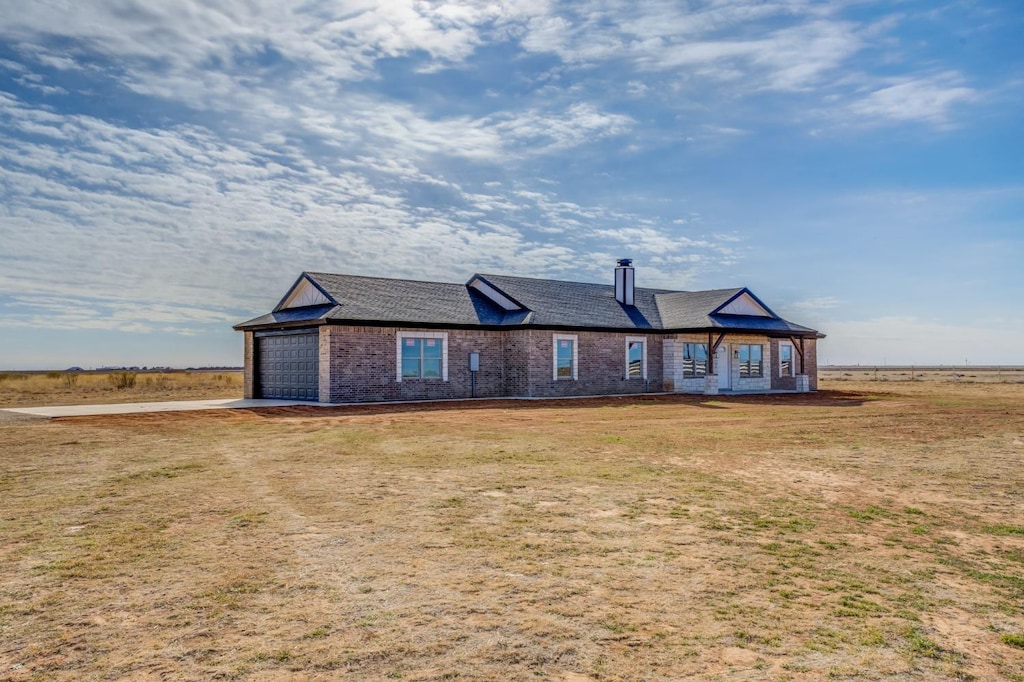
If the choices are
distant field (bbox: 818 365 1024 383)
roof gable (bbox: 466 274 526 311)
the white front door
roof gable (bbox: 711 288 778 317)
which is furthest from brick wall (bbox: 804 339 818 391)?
distant field (bbox: 818 365 1024 383)

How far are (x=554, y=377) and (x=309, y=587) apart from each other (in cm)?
2332

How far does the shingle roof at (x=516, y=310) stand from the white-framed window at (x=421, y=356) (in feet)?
2.10

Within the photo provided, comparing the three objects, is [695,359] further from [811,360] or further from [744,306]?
[811,360]

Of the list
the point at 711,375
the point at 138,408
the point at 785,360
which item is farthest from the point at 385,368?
the point at 785,360

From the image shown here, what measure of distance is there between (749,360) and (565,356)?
33.8 feet

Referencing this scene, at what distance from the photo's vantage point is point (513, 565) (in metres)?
5.73

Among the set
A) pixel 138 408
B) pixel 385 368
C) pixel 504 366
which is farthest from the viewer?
pixel 504 366

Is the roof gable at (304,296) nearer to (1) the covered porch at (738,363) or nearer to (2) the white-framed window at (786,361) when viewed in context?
(1) the covered porch at (738,363)

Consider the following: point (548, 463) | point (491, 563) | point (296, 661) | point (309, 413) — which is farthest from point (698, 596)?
point (309, 413)

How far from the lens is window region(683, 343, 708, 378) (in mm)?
31625

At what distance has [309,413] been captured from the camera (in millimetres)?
20750

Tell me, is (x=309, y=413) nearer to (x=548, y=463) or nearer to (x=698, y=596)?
(x=548, y=463)

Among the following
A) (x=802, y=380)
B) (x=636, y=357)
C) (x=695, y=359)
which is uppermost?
(x=636, y=357)

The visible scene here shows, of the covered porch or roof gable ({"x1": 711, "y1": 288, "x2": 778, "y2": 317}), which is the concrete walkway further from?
roof gable ({"x1": 711, "y1": 288, "x2": 778, "y2": 317})
